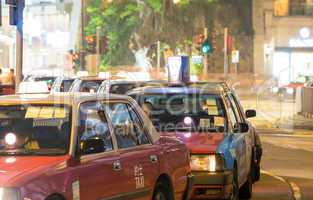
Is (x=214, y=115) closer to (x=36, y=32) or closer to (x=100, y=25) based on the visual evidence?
(x=100, y=25)

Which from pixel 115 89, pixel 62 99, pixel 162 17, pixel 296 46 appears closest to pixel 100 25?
pixel 162 17

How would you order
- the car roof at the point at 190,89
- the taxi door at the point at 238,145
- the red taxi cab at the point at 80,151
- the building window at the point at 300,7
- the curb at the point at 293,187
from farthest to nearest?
the building window at the point at 300,7
the curb at the point at 293,187
the car roof at the point at 190,89
the taxi door at the point at 238,145
the red taxi cab at the point at 80,151

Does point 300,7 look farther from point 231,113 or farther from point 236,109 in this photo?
point 231,113

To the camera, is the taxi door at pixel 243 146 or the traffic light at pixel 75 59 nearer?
the taxi door at pixel 243 146

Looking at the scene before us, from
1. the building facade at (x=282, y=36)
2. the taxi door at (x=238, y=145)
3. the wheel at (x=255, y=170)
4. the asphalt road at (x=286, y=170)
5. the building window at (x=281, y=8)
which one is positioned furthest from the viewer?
the building window at (x=281, y=8)

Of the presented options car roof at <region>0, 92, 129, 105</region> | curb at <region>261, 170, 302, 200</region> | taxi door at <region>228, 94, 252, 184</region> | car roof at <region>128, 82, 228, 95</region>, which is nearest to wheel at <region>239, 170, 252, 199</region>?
taxi door at <region>228, 94, 252, 184</region>

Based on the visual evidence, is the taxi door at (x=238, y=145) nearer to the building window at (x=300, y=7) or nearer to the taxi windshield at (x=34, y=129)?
the taxi windshield at (x=34, y=129)

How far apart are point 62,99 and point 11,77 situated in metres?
17.6

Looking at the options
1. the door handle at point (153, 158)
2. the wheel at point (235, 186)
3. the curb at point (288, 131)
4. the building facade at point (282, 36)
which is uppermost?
the building facade at point (282, 36)

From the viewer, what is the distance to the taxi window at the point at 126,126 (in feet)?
25.6

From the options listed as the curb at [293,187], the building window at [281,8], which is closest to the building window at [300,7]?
the building window at [281,8]

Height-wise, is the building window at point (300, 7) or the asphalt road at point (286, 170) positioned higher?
the building window at point (300, 7)

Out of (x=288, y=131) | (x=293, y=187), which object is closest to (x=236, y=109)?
(x=293, y=187)

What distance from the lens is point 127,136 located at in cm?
799
